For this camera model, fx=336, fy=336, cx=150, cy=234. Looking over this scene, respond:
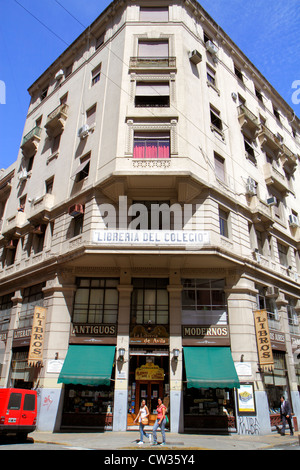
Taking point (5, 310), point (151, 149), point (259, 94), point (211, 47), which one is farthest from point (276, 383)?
point (259, 94)

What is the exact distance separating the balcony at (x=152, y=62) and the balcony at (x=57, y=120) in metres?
6.61

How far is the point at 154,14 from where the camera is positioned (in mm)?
23672

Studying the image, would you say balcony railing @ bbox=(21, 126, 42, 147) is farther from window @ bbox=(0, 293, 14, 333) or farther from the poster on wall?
the poster on wall

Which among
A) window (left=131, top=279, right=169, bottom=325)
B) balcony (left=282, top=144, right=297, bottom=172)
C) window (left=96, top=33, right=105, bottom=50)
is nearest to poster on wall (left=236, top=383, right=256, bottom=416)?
Result: window (left=131, top=279, right=169, bottom=325)

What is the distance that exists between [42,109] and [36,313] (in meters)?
19.3

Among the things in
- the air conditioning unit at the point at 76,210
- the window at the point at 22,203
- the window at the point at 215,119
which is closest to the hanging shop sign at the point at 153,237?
the air conditioning unit at the point at 76,210

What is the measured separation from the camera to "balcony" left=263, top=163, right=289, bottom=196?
25578 millimetres

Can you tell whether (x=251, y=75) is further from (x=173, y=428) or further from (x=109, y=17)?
(x=173, y=428)

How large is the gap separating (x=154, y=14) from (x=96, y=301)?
20.2m

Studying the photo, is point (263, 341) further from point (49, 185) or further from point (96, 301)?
point (49, 185)

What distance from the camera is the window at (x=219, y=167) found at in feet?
68.9

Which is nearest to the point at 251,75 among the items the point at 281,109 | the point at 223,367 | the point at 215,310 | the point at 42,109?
the point at 281,109

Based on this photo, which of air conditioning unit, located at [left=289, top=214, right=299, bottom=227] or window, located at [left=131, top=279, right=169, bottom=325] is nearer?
window, located at [left=131, top=279, right=169, bottom=325]

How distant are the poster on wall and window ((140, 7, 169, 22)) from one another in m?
24.0
